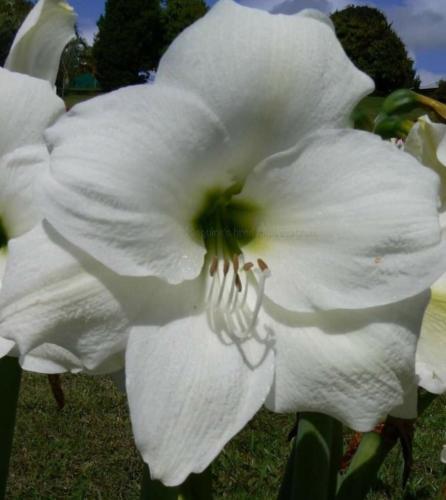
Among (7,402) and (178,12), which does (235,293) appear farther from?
(178,12)

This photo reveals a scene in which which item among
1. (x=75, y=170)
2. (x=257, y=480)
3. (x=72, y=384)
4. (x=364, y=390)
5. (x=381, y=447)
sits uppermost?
(x=75, y=170)

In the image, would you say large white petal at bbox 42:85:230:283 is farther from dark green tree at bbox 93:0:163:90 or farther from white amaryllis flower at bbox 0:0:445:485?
dark green tree at bbox 93:0:163:90

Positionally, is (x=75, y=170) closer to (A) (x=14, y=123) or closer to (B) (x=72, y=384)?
(A) (x=14, y=123)

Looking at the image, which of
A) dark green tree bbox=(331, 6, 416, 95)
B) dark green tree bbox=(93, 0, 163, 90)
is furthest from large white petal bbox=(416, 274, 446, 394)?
dark green tree bbox=(93, 0, 163, 90)

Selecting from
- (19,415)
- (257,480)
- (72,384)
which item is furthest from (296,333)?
(72,384)

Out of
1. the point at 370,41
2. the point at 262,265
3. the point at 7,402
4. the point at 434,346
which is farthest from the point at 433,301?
the point at 370,41

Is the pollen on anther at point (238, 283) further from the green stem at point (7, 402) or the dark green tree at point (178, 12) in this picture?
the dark green tree at point (178, 12)
